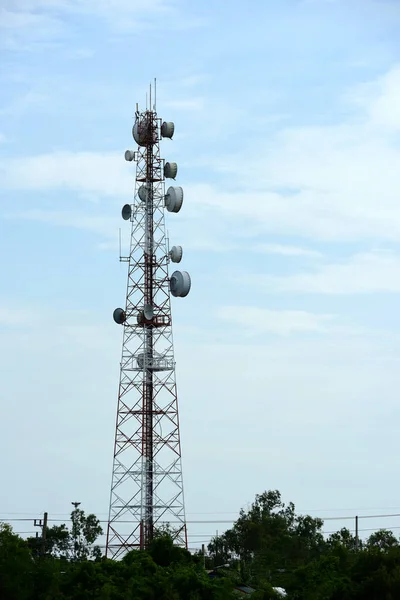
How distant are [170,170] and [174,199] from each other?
6.74ft

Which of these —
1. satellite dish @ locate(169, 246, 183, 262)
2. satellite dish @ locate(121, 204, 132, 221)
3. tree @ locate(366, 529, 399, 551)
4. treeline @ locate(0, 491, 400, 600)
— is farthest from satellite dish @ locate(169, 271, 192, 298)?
tree @ locate(366, 529, 399, 551)

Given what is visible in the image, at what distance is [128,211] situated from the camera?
62750 millimetres

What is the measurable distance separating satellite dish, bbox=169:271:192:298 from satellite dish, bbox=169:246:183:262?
1073 millimetres

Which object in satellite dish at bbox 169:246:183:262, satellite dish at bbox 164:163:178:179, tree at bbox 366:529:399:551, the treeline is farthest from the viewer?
tree at bbox 366:529:399:551

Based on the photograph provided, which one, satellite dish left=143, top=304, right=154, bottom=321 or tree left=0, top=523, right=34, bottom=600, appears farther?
satellite dish left=143, top=304, right=154, bottom=321

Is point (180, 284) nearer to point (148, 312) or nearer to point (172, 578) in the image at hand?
point (148, 312)

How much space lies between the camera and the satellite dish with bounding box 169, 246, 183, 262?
6128cm

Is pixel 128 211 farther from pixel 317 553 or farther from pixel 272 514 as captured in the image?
pixel 272 514

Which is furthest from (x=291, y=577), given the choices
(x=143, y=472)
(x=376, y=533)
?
(x=376, y=533)

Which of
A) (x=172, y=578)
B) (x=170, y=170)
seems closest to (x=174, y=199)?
(x=170, y=170)

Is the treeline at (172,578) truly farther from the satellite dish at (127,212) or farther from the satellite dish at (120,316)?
the satellite dish at (127,212)

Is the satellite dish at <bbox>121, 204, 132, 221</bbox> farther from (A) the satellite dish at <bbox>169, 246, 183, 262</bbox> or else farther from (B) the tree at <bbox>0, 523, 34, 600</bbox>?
(B) the tree at <bbox>0, 523, 34, 600</bbox>

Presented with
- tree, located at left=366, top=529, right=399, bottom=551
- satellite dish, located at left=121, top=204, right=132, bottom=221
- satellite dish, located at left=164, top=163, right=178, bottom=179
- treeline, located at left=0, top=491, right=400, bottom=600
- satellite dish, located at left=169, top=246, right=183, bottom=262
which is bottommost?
treeline, located at left=0, top=491, right=400, bottom=600

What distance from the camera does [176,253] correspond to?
201ft
